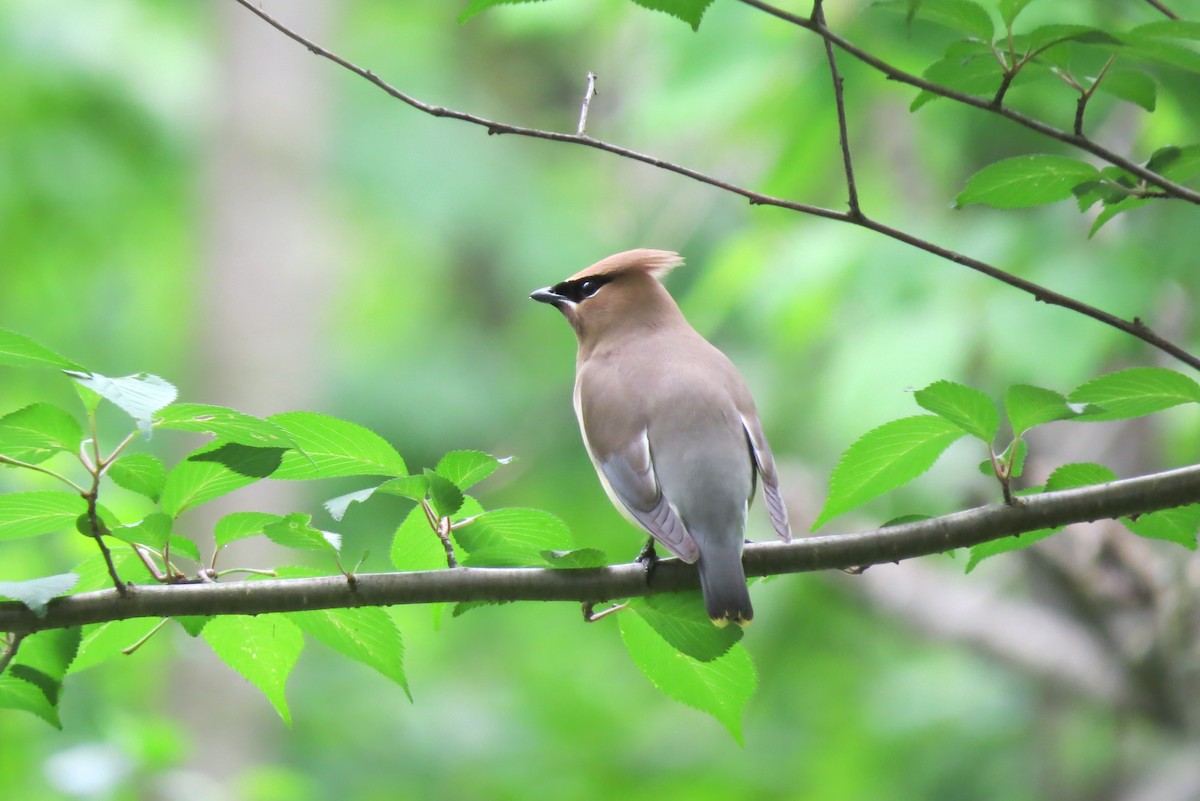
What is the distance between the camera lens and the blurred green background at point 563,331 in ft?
14.6

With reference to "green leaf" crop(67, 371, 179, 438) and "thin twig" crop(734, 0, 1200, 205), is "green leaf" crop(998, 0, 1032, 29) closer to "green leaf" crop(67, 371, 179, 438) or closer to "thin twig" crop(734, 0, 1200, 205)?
"thin twig" crop(734, 0, 1200, 205)

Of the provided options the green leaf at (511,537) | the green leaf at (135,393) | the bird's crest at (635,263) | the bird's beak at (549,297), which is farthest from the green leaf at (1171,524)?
the bird's beak at (549,297)

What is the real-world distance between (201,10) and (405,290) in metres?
4.60

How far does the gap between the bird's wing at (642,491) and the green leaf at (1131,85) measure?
98 centimetres

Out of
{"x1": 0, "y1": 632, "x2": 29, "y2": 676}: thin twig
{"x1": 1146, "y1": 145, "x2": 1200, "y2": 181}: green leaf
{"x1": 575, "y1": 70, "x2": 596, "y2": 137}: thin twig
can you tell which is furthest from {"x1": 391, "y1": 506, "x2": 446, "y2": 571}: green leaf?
{"x1": 1146, "y1": 145, "x2": 1200, "y2": 181}: green leaf

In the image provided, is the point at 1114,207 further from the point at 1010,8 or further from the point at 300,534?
the point at 300,534

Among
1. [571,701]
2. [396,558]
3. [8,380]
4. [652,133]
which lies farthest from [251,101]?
[396,558]

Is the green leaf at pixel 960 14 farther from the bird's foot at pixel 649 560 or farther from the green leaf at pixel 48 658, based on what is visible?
the green leaf at pixel 48 658

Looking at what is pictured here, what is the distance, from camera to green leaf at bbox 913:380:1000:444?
1711mm

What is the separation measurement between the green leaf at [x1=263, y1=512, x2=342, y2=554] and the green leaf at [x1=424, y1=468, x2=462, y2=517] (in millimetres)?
142

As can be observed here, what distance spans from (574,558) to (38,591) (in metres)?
0.67

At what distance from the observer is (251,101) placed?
1049cm

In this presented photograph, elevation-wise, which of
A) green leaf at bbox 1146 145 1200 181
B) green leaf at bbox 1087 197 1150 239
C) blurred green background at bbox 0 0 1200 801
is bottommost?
blurred green background at bbox 0 0 1200 801

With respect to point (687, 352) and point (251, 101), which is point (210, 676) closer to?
point (251, 101)
